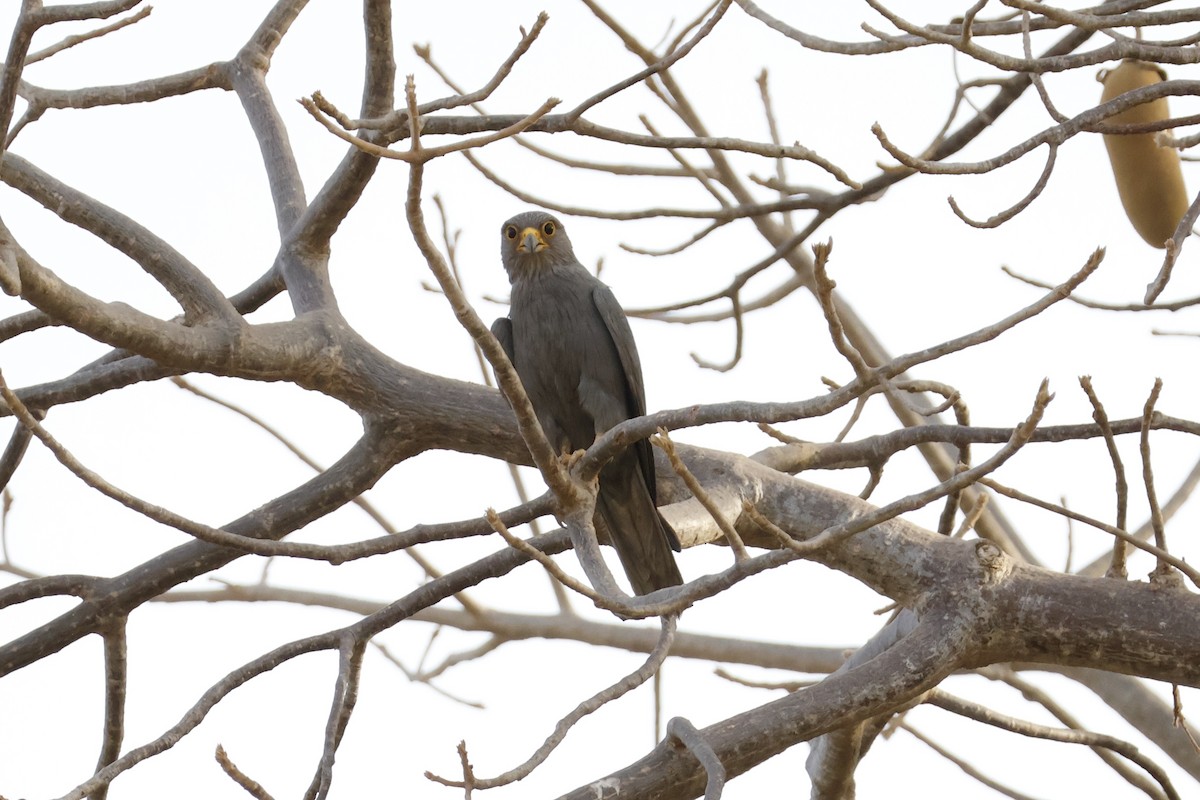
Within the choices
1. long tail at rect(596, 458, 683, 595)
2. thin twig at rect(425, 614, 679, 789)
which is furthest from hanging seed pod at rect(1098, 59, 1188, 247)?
thin twig at rect(425, 614, 679, 789)

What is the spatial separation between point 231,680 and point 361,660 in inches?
12.0

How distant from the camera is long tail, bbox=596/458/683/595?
3.62 metres

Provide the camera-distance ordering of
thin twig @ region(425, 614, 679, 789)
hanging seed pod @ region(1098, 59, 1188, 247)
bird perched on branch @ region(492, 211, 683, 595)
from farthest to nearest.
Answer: bird perched on branch @ region(492, 211, 683, 595), hanging seed pod @ region(1098, 59, 1188, 247), thin twig @ region(425, 614, 679, 789)

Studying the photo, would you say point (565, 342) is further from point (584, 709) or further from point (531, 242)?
point (584, 709)

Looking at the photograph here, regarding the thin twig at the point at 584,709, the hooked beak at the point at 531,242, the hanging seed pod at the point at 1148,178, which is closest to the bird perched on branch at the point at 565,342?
the hooked beak at the point at 531,242

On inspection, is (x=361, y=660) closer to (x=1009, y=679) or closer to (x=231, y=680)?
(x=231, y=680)

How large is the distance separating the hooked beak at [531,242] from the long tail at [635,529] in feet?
3.58

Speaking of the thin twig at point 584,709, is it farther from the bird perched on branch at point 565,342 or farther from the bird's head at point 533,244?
the bird's head at point 533,244

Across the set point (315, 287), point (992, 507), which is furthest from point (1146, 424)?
point (992, 507)

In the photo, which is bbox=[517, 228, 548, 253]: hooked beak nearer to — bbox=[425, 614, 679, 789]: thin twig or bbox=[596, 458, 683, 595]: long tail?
bbox=[596, 458, 683, 595]: long tail

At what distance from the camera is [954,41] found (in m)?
2.25

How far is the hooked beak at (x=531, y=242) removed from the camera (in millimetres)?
4402

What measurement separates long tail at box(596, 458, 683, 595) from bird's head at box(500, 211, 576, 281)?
1082 millimetres

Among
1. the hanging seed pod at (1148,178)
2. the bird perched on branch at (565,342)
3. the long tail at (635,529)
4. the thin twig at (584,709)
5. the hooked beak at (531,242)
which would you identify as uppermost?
the hooked beak at (531,242)
